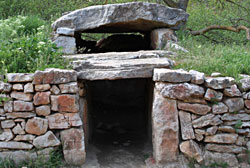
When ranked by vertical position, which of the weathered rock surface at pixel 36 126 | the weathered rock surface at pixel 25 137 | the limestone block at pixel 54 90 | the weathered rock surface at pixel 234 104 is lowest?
the weathered rock surface at pixel 25 137

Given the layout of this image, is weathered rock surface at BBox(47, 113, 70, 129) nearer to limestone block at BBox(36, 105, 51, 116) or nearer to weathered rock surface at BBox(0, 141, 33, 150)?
limestone block at BBox(36, 105, 51, 116)

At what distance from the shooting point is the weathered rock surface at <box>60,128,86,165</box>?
4125 millimetres

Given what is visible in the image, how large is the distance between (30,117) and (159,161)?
196 cm

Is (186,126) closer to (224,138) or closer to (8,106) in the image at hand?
(224,138)

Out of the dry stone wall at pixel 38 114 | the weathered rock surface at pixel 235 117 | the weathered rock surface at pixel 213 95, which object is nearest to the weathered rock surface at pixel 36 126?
the dry stone wall at pixel 38 114

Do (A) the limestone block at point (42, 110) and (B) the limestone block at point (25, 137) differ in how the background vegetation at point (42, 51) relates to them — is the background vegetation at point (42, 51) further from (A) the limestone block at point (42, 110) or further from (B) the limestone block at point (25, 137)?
(B) the limestone block at point (25, 137)

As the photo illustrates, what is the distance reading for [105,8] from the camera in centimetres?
604

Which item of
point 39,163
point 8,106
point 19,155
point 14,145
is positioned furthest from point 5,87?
point 39,163

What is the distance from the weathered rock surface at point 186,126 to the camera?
13.7ft

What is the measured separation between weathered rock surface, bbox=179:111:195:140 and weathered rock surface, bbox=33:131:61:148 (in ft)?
6.04

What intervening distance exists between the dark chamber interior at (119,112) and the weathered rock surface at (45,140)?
59.1 inches

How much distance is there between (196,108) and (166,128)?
520mm

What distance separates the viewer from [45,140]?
Answer: 407 cm

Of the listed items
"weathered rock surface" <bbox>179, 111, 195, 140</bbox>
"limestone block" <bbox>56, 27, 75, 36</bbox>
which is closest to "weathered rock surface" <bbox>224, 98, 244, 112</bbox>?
"weathered rock surface" <bbox>179, 111, 195, 140</bbox>
